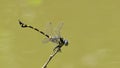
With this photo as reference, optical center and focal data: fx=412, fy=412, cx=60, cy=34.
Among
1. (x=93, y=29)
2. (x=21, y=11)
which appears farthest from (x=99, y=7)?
(x=21, y=11)

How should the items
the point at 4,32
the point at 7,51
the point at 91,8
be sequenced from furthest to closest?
the point at 91,8, the point at 4,32, the point at 7,51

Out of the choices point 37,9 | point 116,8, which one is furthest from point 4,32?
point 116,8

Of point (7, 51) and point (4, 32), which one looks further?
point (4, 32)

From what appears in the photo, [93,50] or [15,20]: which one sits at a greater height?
→ [15,20]

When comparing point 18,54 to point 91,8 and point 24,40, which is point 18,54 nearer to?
point 24,40

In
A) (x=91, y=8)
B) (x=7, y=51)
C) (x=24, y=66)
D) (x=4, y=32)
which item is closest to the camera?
(x=24, y=66)

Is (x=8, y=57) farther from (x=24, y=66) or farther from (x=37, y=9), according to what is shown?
(x=37, y=9)
